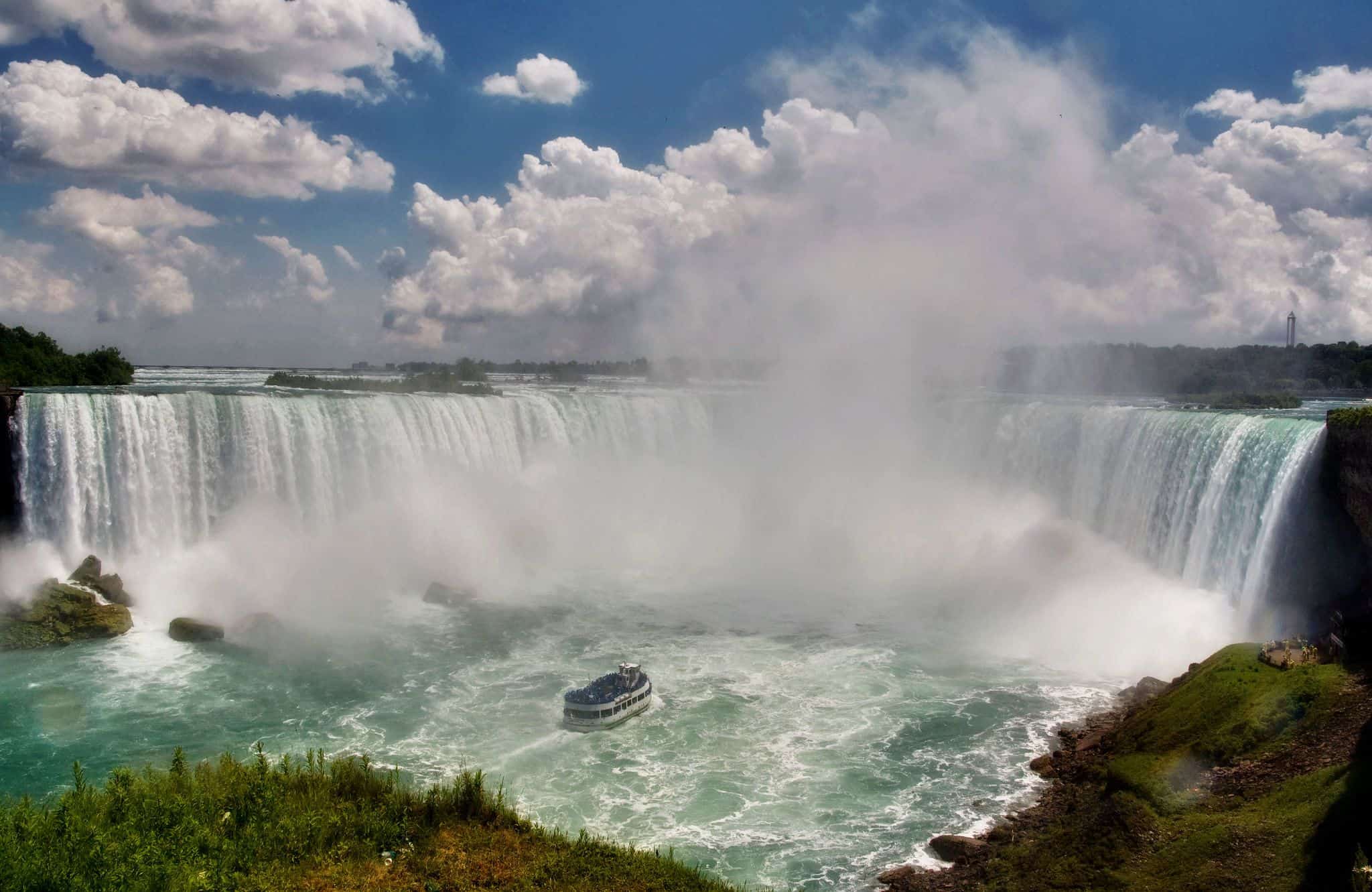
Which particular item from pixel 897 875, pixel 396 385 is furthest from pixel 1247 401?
pixel 396 385

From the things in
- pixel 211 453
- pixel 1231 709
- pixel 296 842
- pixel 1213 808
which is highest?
pixel 211 453

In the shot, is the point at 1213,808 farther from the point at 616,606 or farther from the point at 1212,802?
the point at 616,606

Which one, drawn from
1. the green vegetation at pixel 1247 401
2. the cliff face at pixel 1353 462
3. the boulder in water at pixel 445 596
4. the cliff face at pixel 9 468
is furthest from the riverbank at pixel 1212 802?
the cliff face at pixel 9 468

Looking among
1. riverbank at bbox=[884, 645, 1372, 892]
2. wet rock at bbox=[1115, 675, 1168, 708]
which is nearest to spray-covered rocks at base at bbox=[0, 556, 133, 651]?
riverbank at bbox=[884, 645, 1372, 892]

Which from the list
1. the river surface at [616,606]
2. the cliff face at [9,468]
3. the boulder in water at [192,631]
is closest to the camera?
the river surface at [616,606]

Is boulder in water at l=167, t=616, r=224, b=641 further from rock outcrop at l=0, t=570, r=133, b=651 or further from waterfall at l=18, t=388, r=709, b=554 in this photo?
waterfall at l=18, t=388, r=709, b=554

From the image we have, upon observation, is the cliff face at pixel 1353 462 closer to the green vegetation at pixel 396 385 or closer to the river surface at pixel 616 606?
the river surface at pixel 616 606
